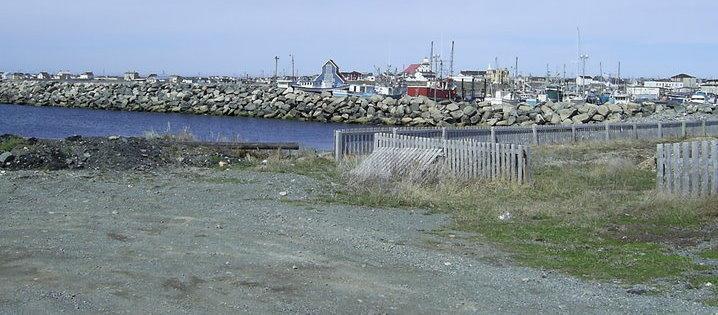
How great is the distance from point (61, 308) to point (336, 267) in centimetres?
305

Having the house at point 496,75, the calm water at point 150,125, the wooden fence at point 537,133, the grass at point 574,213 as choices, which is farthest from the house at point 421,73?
the grass at point 574,213

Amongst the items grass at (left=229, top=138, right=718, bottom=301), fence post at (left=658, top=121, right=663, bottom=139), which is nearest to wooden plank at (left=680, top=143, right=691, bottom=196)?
grass at (left=229, top=138, right=718, bottom=301)

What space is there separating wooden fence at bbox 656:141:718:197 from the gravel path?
169 inches

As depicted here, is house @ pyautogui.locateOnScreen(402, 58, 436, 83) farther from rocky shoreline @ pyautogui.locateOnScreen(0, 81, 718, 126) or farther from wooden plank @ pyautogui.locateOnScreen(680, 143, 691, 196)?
wooden plank @ pyautogui.locateOnScreen(680, 143, 691, 196)

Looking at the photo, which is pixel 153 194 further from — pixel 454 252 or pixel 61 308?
pixel 61 308

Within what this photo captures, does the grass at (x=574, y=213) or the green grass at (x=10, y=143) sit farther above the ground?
the green grass at (x=10, y=143)

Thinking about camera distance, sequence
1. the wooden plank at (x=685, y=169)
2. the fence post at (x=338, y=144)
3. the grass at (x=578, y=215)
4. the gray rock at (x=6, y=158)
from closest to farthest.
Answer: the grass at (x=578, y=215) < the wooden plank at (x=685, y=169) < the gray rock at (x=6, y=158) < the fence post at (x=338, y=144)

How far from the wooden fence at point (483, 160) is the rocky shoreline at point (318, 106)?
38.0 meters

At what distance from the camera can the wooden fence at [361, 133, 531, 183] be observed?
55.3 ft

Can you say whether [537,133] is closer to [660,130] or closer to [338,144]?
[660,130]

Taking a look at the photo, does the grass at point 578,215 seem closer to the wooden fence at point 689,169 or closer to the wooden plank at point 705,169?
the wooden fence at point 689,169

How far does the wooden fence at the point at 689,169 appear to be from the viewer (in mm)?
14172

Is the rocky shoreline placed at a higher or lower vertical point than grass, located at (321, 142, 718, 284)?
higher

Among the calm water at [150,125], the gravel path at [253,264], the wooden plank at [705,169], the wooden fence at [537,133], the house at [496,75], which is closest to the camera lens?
the gravel path at [253,264]
